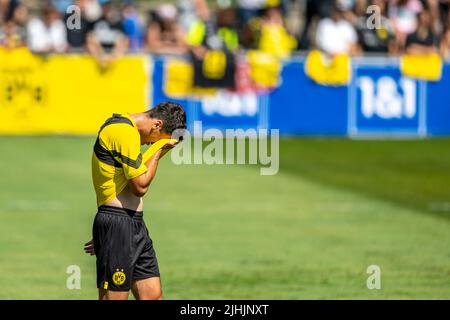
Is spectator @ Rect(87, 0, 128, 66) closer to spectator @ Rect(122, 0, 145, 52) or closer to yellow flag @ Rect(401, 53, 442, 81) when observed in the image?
spectator @ Rect(122, 0, 145, 52)

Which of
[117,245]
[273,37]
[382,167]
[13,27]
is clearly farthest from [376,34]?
[117,245]

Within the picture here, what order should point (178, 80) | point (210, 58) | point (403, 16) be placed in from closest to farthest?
point (178, 80)
point (210, 58)
point (403, 16)

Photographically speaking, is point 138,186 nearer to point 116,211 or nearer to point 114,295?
point 116,211

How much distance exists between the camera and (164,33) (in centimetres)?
2819

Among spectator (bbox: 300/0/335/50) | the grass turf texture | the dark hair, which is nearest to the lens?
the dark hair

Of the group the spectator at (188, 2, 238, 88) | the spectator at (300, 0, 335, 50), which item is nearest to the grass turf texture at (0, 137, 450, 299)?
the spectator at (188, 2, 238, 88)

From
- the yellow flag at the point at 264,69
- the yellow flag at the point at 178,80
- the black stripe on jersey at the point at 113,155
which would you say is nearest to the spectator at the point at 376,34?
the yellow flag at the point at 264,69

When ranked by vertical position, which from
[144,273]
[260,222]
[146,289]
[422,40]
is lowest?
[260,222]

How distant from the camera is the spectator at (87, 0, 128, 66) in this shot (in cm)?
2623

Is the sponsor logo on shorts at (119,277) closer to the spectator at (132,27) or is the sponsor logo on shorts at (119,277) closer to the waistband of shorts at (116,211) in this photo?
the waistband of shorts at (116,211)

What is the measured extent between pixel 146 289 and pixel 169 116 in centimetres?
138

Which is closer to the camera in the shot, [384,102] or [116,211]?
[116,211]

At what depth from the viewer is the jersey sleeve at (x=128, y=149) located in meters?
8.74

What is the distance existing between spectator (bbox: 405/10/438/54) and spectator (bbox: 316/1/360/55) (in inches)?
49.4
